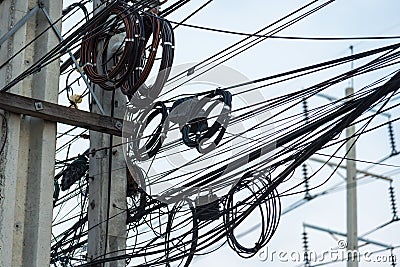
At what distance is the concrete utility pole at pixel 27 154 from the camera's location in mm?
8586

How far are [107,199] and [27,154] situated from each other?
0.78 m

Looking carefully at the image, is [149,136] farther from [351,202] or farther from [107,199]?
[351,202]

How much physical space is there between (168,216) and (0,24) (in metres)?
2.24

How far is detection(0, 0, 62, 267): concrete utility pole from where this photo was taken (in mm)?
8586

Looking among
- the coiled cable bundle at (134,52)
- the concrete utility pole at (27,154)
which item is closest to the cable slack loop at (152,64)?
the coiled cable bundle at (134,52)

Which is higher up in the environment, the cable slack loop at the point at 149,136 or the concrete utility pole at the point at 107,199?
the cable slack loop at the point at 149,136

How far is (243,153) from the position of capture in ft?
26.8

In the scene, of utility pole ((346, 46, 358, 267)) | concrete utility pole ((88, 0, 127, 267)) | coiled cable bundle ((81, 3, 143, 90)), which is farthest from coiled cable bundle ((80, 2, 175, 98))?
utility pole ((346, 46, 358, 267))

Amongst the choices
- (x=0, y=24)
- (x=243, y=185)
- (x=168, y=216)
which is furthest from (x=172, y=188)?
(x=0, y=24)

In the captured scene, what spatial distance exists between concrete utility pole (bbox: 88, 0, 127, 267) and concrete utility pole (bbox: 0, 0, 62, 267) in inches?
16.7

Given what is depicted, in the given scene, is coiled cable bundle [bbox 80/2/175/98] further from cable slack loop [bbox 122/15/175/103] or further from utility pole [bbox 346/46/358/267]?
utility pole [bbox 346/46/358/267]

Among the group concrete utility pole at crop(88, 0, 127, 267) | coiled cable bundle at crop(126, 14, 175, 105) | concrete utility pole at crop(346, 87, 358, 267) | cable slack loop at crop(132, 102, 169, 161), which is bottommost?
concrete utility pole at crop(88, 0, 127, 267)

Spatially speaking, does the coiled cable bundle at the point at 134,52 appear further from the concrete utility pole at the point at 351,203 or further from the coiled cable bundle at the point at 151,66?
the concrete utility pole at the point at 351,203

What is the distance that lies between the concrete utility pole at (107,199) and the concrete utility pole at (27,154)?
0.42 metres
